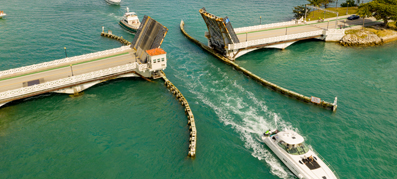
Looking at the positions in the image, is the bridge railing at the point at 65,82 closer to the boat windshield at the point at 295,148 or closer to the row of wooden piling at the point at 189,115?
the row of wooden piling at the point at 189,115

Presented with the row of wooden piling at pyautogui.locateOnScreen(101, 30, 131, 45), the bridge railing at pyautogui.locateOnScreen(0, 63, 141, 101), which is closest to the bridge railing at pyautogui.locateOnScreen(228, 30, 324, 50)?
the bridge railing at pyautogui.locateOnScreen(0, 63, 141, 101)

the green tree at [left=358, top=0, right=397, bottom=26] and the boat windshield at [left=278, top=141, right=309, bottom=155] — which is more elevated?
the green tree at [left=358, top=0, right=397, bottom=26]

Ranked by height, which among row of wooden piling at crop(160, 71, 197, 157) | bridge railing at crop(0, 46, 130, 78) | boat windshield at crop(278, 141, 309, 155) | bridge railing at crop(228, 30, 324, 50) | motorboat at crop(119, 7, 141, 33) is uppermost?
motorboat at crop(119, 7, 141, 33)

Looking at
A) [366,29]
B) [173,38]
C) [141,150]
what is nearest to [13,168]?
[141,150]

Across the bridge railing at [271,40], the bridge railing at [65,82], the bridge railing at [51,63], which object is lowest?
the bridge railing at [65,82]

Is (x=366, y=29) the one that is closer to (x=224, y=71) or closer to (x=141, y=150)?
(x=224, y=71)

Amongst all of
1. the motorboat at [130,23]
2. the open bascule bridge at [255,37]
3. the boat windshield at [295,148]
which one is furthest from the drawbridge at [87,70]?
the boat windshield at [295,148]

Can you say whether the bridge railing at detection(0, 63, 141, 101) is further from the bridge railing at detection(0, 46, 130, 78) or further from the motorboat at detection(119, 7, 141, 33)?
the motorboat at detection(119, 7, 141, 33)
